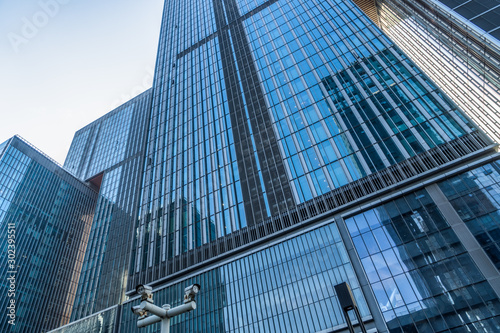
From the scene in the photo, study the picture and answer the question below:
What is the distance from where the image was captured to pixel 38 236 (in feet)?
275

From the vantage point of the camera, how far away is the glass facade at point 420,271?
24750 mm

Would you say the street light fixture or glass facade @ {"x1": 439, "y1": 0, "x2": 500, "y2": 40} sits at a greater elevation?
glass facade @ {"x1": 439, "y1": 0, "x2": 500, "y2": 40}

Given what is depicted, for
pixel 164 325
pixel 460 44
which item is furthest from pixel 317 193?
pixel 164 325

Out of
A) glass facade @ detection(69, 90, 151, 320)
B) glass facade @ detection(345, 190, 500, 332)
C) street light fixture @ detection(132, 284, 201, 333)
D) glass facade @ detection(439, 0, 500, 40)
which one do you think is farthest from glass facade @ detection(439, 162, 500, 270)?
glass facade @ detection(69, 90, 151, 320)

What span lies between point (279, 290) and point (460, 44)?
38.8 metres

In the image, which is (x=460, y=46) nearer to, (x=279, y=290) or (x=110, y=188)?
(x=279, y=290)

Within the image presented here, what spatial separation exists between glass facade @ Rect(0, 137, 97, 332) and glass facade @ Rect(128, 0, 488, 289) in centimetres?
4367

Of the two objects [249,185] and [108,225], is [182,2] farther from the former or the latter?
[249,185]

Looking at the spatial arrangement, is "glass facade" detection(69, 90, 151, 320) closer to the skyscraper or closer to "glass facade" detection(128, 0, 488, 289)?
"glass facade" detection(128, 0, 488, 289)

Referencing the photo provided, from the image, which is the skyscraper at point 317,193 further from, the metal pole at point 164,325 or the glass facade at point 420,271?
the metal pole at point 164,325

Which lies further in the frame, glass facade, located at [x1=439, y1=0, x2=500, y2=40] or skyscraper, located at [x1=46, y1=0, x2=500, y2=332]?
glass facade, located at [x1=439, y1=0, x2=500, y2=40]

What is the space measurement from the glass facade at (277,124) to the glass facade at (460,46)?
651 cm

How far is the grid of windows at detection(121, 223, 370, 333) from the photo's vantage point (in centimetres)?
3028

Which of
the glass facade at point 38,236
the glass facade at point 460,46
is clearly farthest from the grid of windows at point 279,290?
the glass facade at point 38,236
